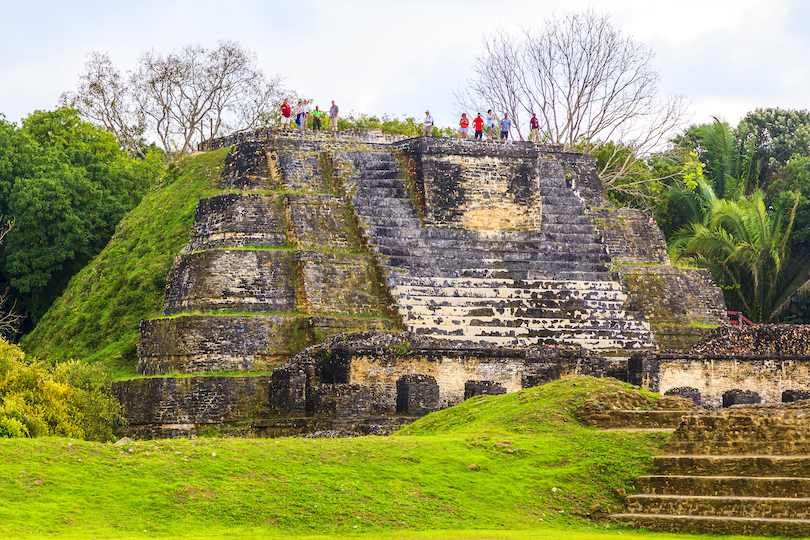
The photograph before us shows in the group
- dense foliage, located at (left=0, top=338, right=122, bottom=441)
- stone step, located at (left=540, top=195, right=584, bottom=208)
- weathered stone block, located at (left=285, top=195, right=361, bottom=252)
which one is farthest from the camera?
stone step, located at (left=540, top=195, right=584, bottom=208)

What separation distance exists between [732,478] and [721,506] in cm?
43

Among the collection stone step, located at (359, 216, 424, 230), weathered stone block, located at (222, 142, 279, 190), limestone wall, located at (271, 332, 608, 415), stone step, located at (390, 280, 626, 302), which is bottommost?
limestone wall, located at (271, 332, 608, 415)

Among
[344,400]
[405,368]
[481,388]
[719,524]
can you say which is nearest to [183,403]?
[344,400]

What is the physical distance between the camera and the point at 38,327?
2834cm

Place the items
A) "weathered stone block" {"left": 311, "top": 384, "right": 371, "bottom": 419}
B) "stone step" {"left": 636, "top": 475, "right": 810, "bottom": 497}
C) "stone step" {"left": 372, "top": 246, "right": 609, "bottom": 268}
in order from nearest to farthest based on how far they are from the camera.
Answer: "stone step" {"left": 636, "top": 475, "right": 810, "bottom": 497}, "weathered stone block" {"left": 311, "top": 384, "right": 371, "bottom": 419}, "stone step" {"left": 372, "top": 246, "right": 609, "bottom": 268}

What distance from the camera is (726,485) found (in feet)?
41.4

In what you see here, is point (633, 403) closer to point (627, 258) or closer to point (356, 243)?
point (356, 243)

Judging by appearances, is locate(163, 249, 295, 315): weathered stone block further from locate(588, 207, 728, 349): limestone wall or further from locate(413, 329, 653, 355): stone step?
locate(588, 207, 728, 349): limestone wall

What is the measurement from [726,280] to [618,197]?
226 inches

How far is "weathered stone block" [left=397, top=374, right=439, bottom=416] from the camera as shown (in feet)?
65.5

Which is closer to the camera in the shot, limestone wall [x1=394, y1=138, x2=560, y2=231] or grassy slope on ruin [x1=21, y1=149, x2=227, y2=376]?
grassy slope on ruin [x1=21, y1=149, x2=227, y2=376]

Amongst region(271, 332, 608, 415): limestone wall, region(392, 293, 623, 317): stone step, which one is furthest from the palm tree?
region(271, 332, 608, 415): limestone wall

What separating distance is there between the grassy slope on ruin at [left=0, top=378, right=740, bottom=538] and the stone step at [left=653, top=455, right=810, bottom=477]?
37 centimetres

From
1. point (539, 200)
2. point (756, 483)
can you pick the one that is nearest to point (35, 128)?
point (539, 200)
